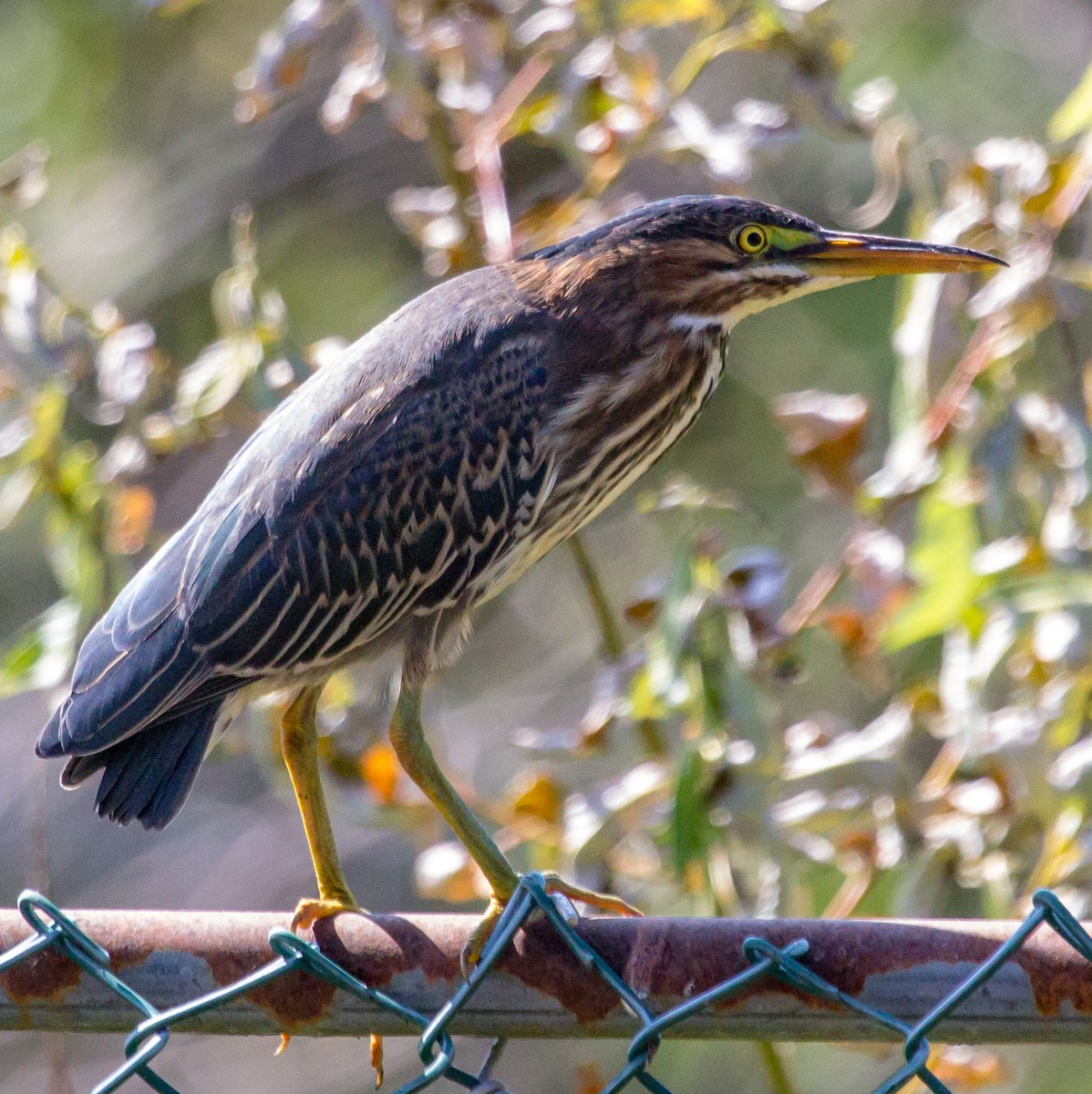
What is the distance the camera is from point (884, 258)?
2.83 meters

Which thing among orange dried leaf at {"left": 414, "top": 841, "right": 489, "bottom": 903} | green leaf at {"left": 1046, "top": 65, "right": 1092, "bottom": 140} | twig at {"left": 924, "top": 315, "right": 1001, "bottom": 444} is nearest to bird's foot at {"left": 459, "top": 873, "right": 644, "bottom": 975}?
orange dried leaf at {"left": 414, "top": 841, "right": 489, "bottom": 903}

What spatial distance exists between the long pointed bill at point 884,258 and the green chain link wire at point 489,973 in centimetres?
145

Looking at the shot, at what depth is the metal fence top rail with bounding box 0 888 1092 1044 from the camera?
1.58 metres

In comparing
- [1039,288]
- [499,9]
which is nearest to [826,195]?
[499,9]


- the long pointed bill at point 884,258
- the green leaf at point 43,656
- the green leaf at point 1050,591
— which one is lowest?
the green leaf at point 1050,591

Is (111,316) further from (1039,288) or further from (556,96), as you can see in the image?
(1039,288)

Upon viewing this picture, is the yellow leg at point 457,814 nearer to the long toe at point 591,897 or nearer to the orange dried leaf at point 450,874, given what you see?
the long toe at point 591,897

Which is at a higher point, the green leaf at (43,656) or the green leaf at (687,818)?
the green leaf at (43,656)

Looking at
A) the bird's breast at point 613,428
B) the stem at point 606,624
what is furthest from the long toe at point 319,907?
the stem at point 606,624

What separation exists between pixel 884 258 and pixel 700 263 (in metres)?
0.34

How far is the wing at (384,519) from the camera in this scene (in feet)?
9.01

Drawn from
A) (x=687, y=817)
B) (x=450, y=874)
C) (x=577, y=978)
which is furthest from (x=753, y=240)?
(x=577, y=978)

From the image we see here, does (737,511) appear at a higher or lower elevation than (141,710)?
lower

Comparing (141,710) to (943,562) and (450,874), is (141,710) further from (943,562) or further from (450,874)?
(943,562)
